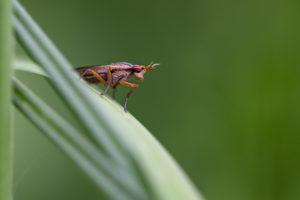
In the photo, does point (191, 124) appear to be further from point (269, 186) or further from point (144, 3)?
point (144, 3)

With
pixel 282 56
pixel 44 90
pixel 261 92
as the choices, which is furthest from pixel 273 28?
pixel 44 90

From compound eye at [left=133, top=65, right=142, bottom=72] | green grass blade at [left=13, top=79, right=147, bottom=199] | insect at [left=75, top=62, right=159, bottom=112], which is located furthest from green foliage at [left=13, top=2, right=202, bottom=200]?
compound eye at [left=133, top=65, right=142, bottom=72]

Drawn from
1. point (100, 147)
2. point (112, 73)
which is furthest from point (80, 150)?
point (112, 73)

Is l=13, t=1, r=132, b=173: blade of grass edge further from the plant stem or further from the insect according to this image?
the insect

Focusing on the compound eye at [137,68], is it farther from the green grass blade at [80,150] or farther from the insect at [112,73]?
the green grass blade at [80,150]

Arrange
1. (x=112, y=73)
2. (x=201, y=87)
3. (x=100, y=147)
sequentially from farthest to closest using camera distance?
(x=201, y=87)
(x=112, y=73)
(x=100, y=147)

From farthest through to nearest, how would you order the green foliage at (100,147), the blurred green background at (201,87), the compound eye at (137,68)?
the blurred green background at (201,87), the compound eye at (137,68), the green foliage at (100,147)

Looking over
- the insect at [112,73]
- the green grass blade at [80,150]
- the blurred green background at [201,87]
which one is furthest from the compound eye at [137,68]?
the green grass blade at [80,150]

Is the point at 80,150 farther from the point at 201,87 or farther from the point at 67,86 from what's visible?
the point at 201,87
